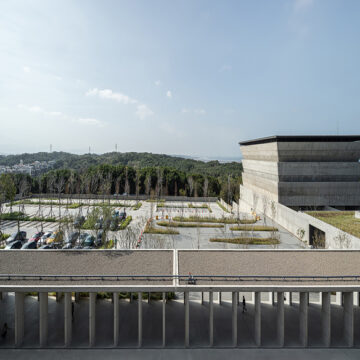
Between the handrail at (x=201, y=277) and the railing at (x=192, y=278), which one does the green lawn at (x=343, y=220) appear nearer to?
the handrail at (x=201, y=277)

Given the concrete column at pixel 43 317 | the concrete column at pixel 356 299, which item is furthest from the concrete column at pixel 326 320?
the concrete column at pixel 43 317

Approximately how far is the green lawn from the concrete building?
20.9ft

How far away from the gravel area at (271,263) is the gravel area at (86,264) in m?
1.75

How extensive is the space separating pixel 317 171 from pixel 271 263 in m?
32.1

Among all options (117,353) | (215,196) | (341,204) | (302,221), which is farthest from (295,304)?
(215,196)

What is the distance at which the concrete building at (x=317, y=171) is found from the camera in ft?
139

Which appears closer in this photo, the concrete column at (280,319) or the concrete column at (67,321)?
the concrete column at (67,321)

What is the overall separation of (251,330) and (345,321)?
568 centimetres

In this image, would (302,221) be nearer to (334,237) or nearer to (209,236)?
(334,237)

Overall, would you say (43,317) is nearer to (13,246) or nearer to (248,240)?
(13,246)

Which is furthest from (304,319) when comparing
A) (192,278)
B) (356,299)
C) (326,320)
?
(356,299)

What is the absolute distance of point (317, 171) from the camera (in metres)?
43.3

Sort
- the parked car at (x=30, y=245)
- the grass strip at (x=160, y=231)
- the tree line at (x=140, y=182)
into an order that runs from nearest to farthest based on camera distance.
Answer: the parked car at (x=30, y=245) < the grass strip at (x=160, y=231) < the tree line at (x=140, y=182)

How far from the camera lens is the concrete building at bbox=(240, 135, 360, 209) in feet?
139
